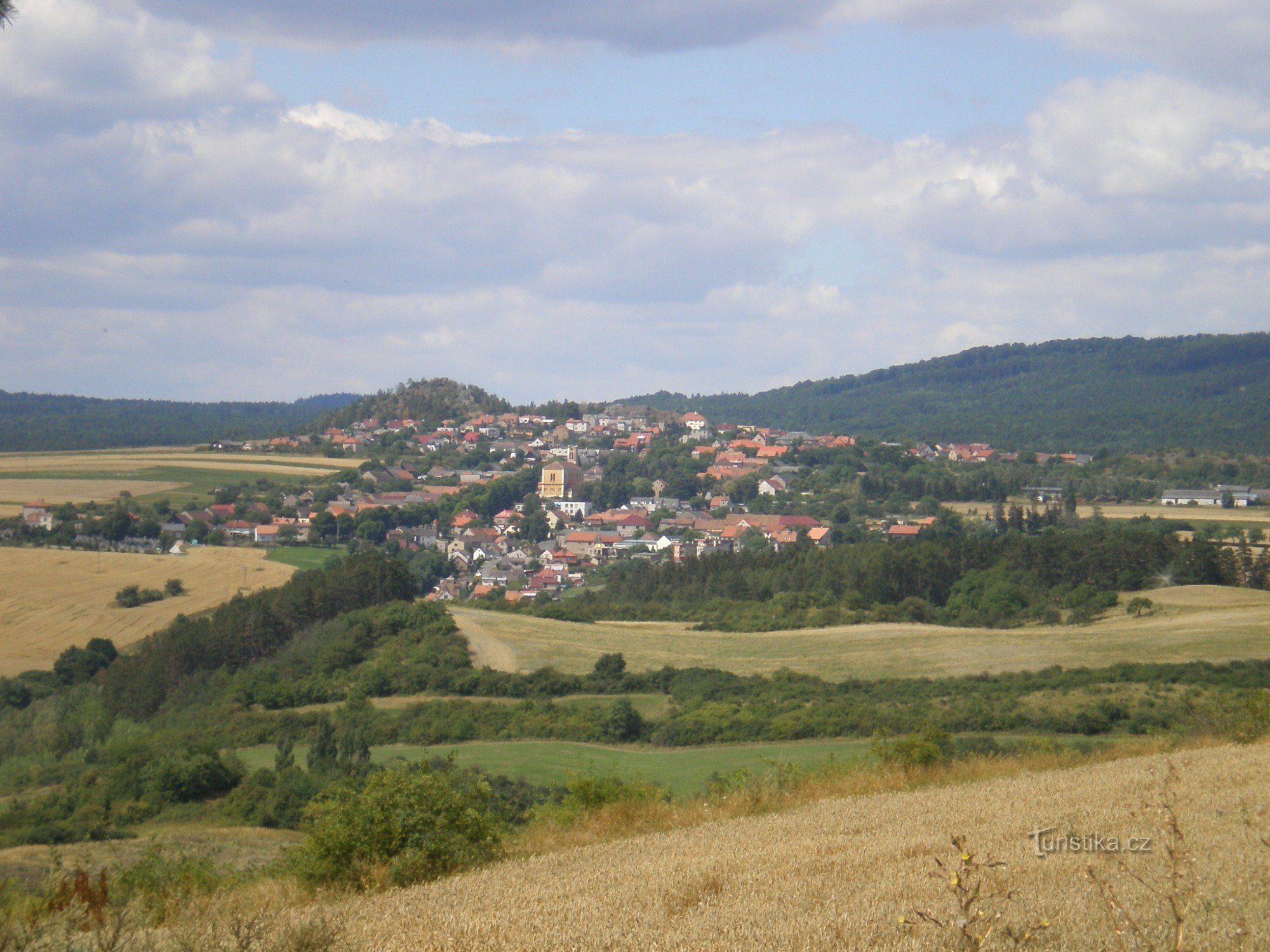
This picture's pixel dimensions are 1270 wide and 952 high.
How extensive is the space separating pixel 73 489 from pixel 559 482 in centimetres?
4916

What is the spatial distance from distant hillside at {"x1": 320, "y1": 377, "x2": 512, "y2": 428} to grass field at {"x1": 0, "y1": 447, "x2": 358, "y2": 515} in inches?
1268

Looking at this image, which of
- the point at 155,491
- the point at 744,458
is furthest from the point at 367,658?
the point at 744,458

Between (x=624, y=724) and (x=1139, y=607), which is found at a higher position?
(x=1139, y=607)

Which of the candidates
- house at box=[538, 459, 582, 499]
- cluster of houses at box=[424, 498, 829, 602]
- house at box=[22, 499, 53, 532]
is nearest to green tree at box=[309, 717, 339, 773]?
house at box=[22, 499, 53, 532]

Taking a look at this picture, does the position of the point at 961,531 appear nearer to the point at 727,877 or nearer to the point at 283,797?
the point at 283,797

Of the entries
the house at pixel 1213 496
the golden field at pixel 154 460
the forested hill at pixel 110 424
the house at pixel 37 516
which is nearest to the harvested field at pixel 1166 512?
the house at pixel 1213 496

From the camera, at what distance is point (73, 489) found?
67750 mm

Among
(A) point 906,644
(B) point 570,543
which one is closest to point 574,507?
(B) point 570,543

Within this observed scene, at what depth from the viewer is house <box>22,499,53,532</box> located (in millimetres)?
55500

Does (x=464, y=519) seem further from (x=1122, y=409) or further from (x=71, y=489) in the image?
(x=1122, y=409)

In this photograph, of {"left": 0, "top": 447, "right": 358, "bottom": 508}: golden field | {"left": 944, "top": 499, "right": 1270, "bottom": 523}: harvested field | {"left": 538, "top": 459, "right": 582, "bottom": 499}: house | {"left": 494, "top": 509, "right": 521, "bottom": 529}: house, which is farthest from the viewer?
{"left": 538, "top": 459, "right": 582, "bottom": 499}: house

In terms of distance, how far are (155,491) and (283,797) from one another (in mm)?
58573

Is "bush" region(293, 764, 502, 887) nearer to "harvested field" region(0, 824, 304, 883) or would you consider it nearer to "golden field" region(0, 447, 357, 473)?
"harvested field" region(0, 824, 304, 883)

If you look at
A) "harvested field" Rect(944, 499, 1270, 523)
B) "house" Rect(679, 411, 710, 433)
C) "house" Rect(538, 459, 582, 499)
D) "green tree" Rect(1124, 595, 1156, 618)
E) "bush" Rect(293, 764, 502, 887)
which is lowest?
"green tree" Rect(1124, 595, 1156, 618)
